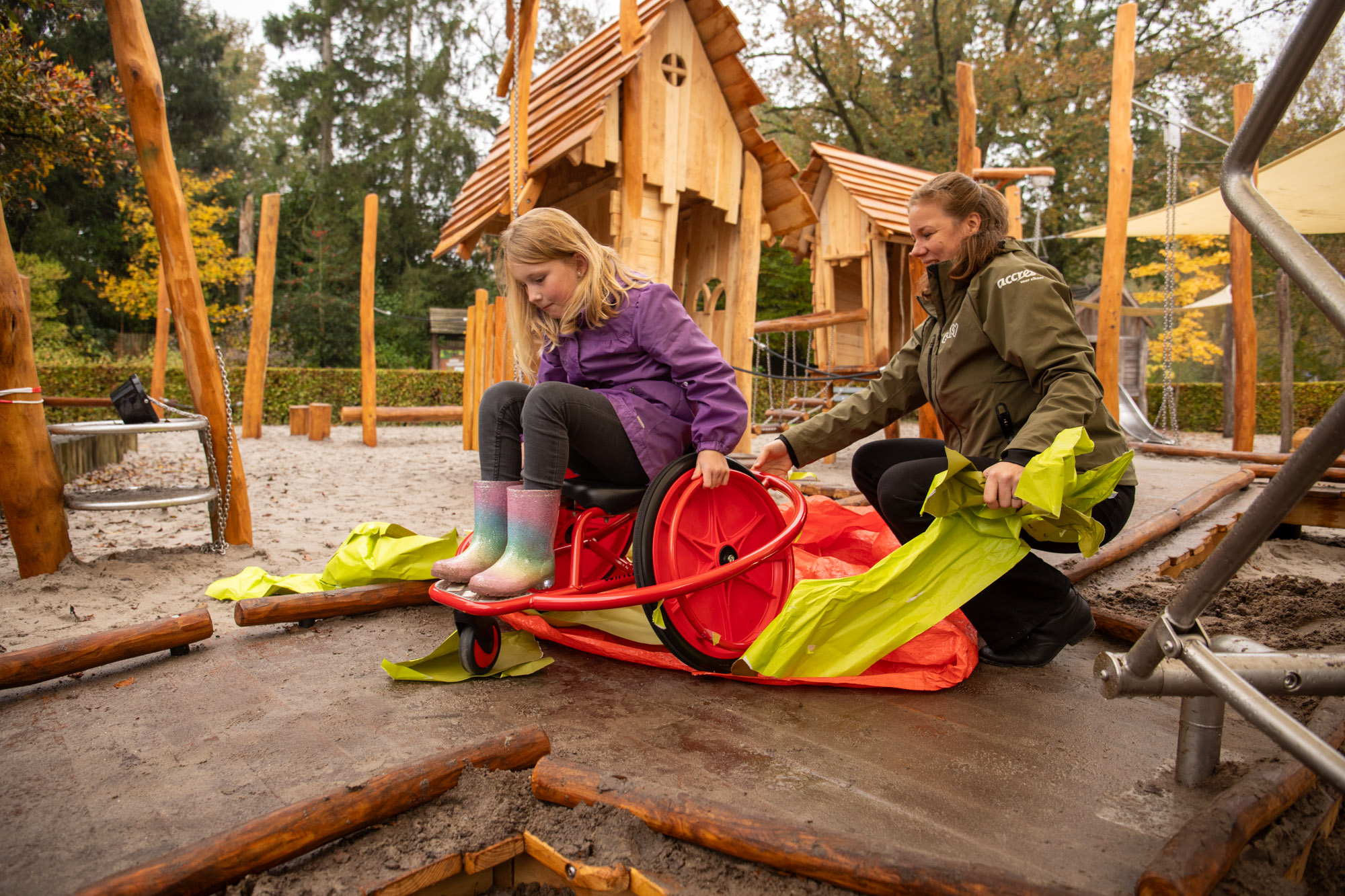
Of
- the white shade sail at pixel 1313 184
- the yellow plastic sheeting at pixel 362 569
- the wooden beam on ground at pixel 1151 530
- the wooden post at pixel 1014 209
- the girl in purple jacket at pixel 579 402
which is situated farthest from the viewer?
the wooden post at pixel 1014 209

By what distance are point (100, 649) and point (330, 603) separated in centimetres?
67

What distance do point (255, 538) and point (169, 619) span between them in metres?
2.16

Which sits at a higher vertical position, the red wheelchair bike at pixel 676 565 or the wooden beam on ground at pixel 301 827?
Answer: the red wheelchair bike at pixel 676 565

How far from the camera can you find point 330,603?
2789mm

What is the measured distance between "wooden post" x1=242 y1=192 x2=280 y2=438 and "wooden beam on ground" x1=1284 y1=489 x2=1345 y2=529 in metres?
10.7

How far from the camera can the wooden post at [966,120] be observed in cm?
644

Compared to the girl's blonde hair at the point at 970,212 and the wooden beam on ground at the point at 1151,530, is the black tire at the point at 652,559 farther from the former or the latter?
the wooden beam on ground at the point at 1151,530

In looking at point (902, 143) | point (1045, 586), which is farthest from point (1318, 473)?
point (902, 143)

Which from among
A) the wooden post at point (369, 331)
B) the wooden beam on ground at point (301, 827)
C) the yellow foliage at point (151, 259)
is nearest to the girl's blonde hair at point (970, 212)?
the wooden beam on ground at point (301, 827)

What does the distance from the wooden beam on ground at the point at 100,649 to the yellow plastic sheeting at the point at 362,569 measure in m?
0.49

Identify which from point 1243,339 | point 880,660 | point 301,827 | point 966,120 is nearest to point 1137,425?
point 1243,339

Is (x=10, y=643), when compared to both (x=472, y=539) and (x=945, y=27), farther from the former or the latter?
(x=945, y=27)

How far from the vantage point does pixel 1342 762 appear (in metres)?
1.04

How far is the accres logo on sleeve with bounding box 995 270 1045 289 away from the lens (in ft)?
7.47
